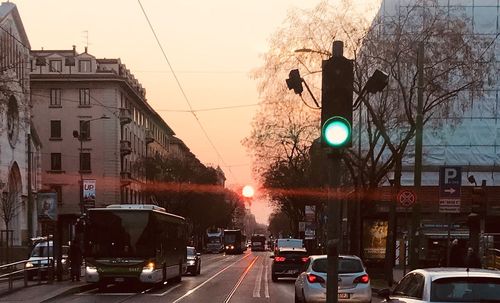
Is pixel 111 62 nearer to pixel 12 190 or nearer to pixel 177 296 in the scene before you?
pixel 12 190

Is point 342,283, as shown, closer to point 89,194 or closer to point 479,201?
point 479,201

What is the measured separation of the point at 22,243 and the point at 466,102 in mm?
41890

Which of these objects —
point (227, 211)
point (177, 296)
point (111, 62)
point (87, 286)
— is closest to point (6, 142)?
point (111, 62)

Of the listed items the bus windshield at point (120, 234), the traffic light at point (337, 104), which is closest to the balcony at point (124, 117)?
the bus windshield at point (120, 234)

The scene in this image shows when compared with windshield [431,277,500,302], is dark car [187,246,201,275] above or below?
below

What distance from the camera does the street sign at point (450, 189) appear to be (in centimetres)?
1822

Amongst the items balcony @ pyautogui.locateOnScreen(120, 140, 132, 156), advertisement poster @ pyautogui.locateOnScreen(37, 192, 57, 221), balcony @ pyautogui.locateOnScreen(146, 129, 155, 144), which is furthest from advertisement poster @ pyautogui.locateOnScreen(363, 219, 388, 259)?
balcony @ pyautogui.locateOnScreen(146, 129, 155, 144)

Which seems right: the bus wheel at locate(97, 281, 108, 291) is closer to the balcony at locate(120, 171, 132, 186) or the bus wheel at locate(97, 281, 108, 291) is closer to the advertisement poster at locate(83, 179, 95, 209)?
the advertisement poster at locate(83, 179, 95, 209)

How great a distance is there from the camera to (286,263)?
31250 millimetres

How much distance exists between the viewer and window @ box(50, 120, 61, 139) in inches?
2987

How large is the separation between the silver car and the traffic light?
8681 millimetres

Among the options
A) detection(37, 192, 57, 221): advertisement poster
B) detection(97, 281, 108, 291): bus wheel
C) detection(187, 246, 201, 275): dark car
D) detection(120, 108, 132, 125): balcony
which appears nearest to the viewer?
detection(97, 281, 108, 291): bus wheel

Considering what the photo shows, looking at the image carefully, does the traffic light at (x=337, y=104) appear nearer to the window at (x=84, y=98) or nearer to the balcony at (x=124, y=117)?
the balcony at (x=124, y=117)

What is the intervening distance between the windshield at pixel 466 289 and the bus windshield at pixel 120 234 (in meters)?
16.3
